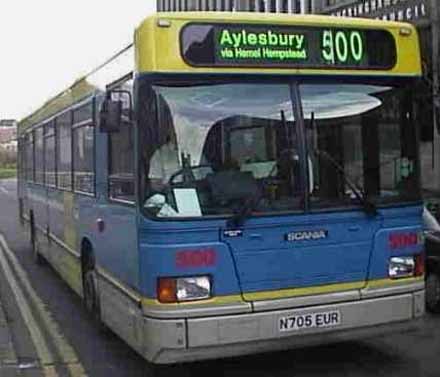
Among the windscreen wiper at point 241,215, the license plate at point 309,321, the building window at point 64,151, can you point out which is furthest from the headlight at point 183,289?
the building window at point 64,151

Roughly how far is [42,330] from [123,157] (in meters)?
3.27

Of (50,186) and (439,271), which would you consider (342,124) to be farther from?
(50,186)

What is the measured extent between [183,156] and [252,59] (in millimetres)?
904

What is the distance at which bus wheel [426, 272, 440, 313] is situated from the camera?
30.8ft

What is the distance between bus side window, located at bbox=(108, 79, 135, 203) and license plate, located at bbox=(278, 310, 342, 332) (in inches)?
56.9

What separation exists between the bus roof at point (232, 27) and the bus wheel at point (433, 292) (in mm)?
3221

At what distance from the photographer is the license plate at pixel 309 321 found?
629 cm

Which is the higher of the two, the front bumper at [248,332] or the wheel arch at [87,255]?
the wheel arch at [87,255]

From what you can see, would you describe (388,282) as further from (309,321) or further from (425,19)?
(425,19)

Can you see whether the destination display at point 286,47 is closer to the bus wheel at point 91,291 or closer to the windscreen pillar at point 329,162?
the windscreen pillar at point 329,162

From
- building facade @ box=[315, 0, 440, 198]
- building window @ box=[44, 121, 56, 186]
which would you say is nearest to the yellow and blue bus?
building window @ box=[44, 121, 56, 186]

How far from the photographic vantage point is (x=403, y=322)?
268 inches

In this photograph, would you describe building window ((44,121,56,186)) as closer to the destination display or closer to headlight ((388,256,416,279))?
the destination display

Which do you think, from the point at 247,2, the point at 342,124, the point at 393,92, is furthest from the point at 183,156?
the point at 247,2
